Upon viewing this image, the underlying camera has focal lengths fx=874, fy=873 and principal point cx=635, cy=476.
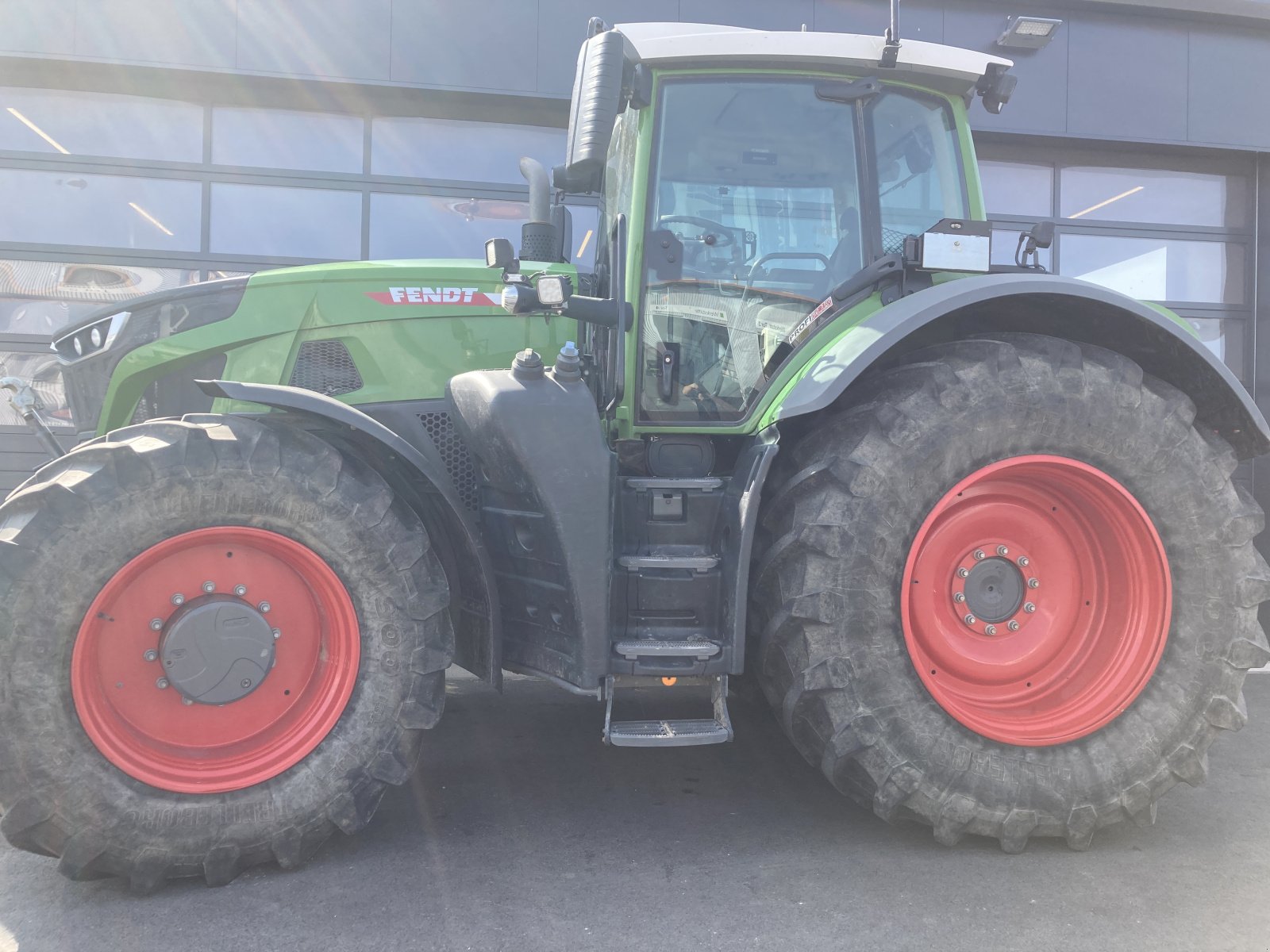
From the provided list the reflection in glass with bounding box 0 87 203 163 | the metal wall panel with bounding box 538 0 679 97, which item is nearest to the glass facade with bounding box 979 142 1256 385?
the metal wall panel with bounding box 538 0 679 97

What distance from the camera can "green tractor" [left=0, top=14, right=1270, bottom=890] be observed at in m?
2.24

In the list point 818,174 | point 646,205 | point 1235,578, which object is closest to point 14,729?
point 646,205

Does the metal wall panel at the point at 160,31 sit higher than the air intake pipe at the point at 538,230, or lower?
higher

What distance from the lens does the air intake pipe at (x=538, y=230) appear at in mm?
3318

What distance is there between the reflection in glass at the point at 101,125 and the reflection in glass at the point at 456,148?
1311 mm

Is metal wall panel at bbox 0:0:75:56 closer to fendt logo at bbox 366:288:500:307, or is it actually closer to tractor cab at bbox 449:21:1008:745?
fendt logo at bbox 366:288:500:307

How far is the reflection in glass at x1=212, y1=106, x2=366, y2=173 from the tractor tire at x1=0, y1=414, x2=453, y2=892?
4669mm

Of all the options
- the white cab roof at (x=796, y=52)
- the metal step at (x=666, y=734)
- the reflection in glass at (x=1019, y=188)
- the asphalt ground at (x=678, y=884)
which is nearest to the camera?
the asphalt ground at (x=678, y=884)

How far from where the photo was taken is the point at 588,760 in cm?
318

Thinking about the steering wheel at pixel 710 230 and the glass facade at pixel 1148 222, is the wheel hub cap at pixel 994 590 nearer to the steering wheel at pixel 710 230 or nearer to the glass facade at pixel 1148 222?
the steering wheel at pixel 710 230

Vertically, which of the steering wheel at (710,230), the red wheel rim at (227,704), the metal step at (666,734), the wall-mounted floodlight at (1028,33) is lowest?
the metal step at (666,734)

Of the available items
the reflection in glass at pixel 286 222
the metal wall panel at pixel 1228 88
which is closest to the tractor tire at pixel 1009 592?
the reflection in glass at pixel 286 222

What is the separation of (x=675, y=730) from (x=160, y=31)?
628 centimetres

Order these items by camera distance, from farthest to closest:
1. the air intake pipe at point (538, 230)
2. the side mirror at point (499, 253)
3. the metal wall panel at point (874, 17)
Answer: the metal wall panel at point (874, 17)
the air intake pipe at point (538, 230)
the side mirror at point (499, 253)
